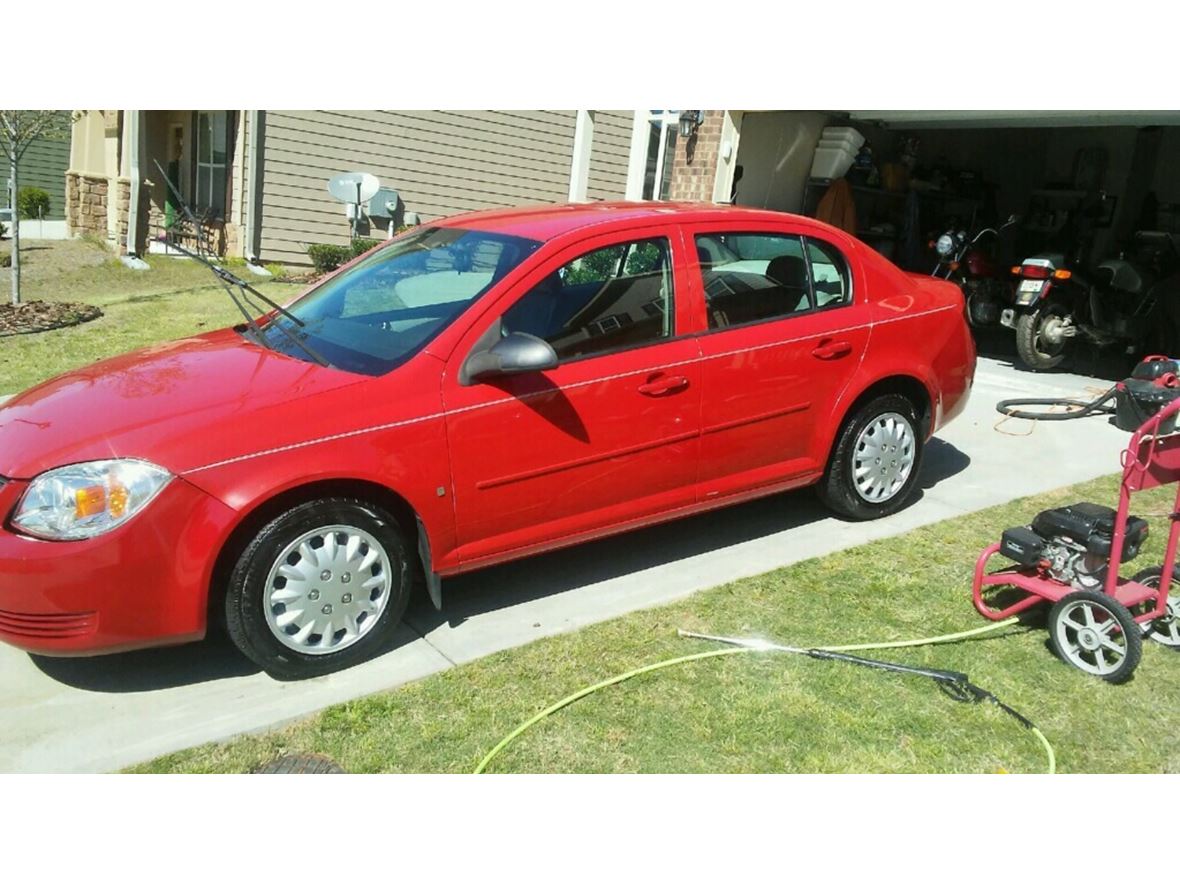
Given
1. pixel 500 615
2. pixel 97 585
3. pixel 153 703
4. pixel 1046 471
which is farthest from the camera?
pixel 1046 471

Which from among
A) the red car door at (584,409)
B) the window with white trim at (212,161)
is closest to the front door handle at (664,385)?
the red car door at (584,409)

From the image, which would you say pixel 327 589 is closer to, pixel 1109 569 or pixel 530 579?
pixel 530 579

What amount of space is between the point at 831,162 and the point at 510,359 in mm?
8888

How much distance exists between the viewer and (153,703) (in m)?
3.40

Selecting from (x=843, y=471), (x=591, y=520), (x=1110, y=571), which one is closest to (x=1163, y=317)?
(x=843, y=471)

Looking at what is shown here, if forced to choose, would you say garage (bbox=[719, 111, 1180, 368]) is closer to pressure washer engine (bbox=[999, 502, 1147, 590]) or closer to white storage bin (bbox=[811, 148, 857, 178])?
white storage bin (bbox=[811, 148, 857, 178])

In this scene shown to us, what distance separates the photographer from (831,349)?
4625 millimetres

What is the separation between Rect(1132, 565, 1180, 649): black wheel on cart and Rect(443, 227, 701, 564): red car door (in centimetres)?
191

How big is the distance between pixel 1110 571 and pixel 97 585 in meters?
3.69

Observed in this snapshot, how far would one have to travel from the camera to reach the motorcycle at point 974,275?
9953 mm

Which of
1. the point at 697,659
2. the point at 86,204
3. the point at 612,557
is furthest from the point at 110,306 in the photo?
the point at 697,659

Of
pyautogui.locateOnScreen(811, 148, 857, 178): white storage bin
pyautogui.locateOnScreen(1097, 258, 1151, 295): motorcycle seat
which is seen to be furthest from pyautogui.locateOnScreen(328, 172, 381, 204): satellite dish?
pyautogui.locateOnScreen(1097, 258, 1151, 295): motorcycle seat

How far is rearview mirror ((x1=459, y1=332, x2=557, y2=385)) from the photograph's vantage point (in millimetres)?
3584

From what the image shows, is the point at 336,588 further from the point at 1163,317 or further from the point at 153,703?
the point at 1163,317
